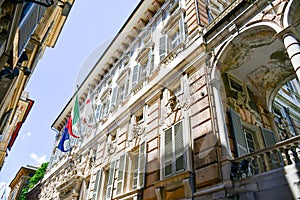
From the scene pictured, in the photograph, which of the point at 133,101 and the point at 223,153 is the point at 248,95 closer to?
the point at 223,153

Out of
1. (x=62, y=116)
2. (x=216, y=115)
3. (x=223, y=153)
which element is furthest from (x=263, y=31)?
(x=62, y=116)

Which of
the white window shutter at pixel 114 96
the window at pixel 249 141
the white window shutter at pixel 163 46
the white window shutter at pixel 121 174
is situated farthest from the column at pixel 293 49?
the white window shutter at pixel 114 96

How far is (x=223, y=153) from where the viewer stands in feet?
18.3

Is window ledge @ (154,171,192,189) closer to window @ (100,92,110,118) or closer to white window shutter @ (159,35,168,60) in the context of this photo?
white window shutter @ (159,35,168,60)

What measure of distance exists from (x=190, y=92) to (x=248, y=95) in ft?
7.94

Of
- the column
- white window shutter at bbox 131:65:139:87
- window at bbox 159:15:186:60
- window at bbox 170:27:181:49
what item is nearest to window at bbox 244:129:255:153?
the column

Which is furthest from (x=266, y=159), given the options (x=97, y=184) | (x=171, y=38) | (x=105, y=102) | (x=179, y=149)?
(x=105, y=102)

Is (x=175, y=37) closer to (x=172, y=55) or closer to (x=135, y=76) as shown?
(x=172, y=55)

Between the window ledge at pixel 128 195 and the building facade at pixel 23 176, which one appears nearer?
the window ledge at pixel 128 195

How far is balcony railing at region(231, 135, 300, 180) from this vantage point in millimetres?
4359

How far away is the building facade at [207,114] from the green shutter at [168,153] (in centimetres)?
4

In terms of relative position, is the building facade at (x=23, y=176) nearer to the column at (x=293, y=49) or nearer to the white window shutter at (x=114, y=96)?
the white window shutter at (x=114, y=96)

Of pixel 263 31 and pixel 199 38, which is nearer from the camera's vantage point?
pixel 263 31

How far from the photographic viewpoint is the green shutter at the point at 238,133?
617 centimetres
